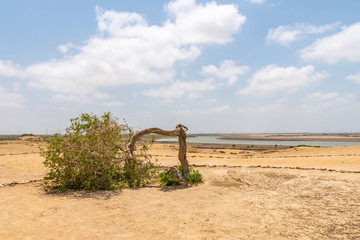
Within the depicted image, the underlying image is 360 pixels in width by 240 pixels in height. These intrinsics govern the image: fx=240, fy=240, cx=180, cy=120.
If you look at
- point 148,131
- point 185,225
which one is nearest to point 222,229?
point 185,225

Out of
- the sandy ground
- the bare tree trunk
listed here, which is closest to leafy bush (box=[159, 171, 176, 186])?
the sandy ground

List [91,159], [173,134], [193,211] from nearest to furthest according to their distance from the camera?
1. [193,211]
2. [91,159]
3. [173,134]

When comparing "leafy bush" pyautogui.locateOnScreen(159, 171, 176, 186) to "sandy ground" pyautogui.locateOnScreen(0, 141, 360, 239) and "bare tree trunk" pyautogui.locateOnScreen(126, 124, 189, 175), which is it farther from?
"bare tree trunk" pyautogui.locateOnScreen(126, 124, 189, 175)

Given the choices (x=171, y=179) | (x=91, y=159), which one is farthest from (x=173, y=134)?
(x=91, y=159)

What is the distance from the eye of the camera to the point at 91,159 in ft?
30.5

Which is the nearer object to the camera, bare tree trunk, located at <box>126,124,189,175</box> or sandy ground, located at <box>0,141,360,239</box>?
sandy ground, located at <box>0,141,360,239</box>

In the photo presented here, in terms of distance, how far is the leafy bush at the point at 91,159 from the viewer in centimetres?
908

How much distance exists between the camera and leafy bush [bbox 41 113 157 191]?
29.8 feet

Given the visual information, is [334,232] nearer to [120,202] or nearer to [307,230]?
[307,230]

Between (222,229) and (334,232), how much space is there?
248 centimetres

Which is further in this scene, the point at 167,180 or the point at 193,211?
the point at 167,180

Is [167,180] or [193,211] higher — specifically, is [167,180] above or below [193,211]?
above

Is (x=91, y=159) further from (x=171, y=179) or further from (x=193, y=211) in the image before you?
(x=193, y=211)

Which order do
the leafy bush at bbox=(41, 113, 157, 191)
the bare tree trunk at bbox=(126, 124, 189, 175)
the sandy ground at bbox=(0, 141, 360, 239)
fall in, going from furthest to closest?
the bare tree trunk at bbox=(126, 124, 189, 175) → the leafy bush at bbox=(41, 113, 157, 191) → the sandy ground at bbox=(0, 141, 360, 239)
